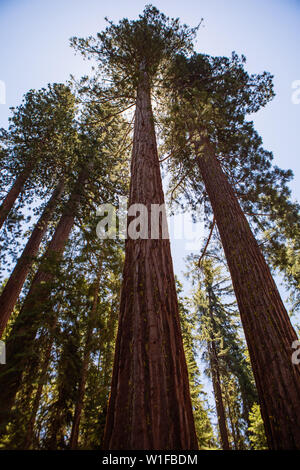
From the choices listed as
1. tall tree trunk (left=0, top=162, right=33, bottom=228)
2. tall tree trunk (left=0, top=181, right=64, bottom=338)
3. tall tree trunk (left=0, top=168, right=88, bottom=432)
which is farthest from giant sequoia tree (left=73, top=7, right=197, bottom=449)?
tall tree trunk (left=0, top=162, right=33, bottom=228)

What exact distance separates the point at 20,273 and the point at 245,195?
6.62 metres

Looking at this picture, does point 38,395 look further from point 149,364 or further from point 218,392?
point 218,392

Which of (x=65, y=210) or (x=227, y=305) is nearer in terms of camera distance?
(x=65, y=210)

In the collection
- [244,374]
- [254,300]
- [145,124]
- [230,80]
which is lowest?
[254,300]

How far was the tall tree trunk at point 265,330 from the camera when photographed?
2.27 metres

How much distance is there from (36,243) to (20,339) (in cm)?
494

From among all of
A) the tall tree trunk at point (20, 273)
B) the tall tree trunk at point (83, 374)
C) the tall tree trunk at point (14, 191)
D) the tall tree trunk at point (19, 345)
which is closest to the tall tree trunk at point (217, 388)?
the tall tree trunk at point (83, 374)

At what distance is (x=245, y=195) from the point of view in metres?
5.20

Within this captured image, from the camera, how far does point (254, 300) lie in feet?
10.4

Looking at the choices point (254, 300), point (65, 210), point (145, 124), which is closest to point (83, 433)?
point (254, 300)

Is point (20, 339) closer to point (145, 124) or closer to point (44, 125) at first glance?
point (145, 124)

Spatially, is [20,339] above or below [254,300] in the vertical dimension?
below

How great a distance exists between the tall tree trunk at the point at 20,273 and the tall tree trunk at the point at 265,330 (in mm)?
4324

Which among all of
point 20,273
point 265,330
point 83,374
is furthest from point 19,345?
point 20,273
